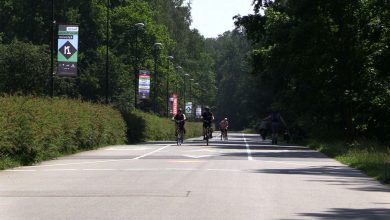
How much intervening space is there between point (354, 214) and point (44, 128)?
14605mm

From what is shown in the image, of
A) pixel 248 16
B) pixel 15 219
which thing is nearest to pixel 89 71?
pixel 248 16

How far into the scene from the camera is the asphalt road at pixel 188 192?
11.7m

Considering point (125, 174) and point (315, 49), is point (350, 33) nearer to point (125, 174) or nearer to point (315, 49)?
point (315, 49)

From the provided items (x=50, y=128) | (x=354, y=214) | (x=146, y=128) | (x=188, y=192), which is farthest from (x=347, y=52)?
(x=354, y=214)

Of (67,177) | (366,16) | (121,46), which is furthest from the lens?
(121,46)

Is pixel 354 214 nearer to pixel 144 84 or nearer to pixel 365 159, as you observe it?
pixel 365 159

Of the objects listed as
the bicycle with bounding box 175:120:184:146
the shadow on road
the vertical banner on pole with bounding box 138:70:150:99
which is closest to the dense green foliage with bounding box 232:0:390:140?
the bicycle with bounding box 175:120:184:146

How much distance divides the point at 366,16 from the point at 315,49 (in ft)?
8.98

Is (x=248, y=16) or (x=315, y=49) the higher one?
(x=248, y=16)

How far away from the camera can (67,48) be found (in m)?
35.8

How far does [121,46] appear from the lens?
300ft

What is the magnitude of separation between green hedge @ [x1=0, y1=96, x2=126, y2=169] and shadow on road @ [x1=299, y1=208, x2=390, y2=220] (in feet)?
35.3

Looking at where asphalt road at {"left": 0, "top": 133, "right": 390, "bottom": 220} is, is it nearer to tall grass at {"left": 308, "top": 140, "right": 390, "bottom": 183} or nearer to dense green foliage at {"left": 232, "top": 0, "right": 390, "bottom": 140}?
tall grass at {"left": 308, "top": 140, "right": 390, "bottom": 183}

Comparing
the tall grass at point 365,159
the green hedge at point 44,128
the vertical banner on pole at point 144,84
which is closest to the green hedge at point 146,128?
the vertical banner on pole at point 144,84
